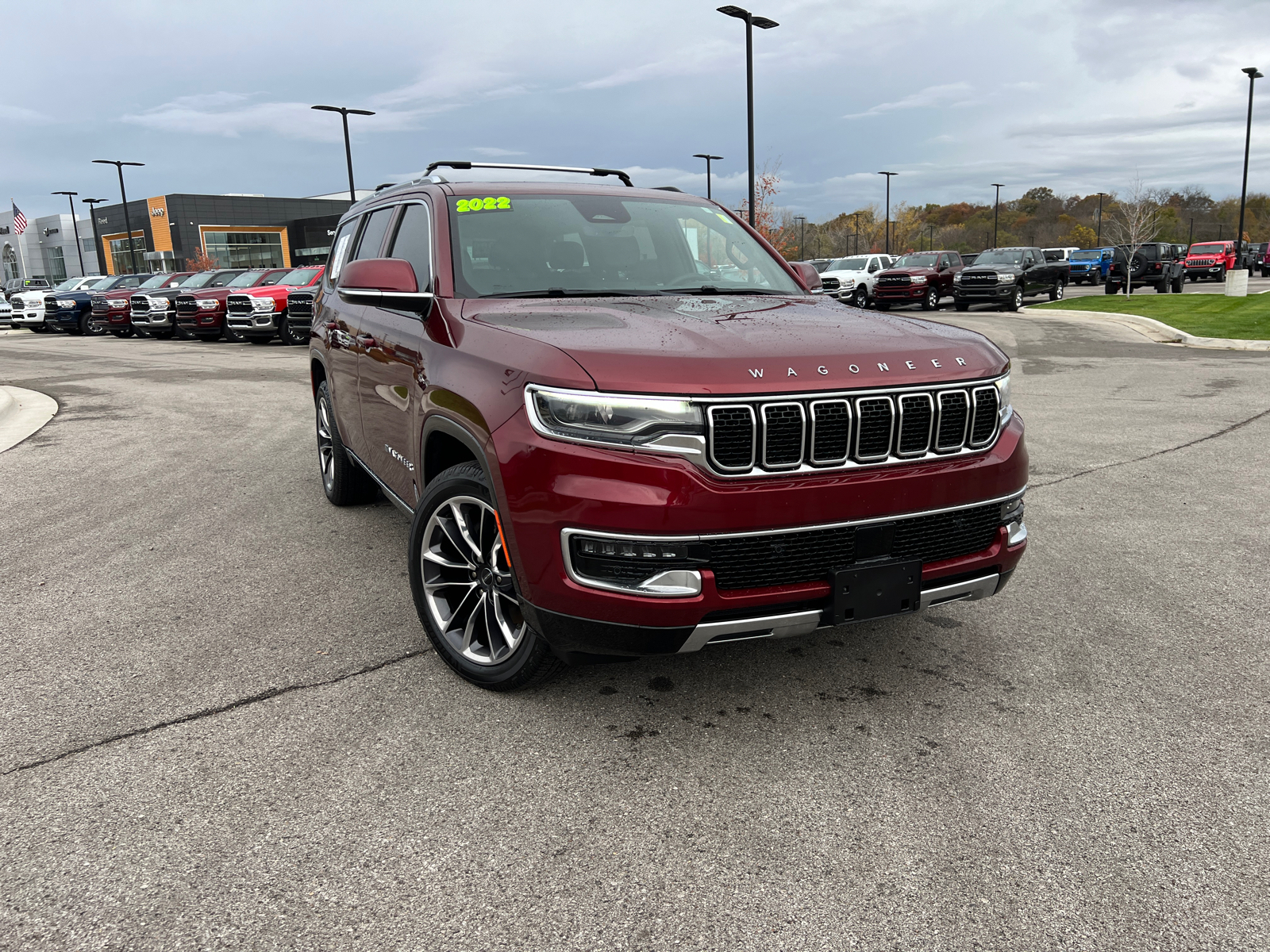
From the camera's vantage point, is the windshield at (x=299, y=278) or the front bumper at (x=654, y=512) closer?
the front bumper at (x=654, y=512)

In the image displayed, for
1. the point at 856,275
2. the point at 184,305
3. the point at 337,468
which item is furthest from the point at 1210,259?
the point at 337,468

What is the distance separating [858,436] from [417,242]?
2.43 m

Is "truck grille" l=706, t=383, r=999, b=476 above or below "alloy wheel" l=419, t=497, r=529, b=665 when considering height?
above

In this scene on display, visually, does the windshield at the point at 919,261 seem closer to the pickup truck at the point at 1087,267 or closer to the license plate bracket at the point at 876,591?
the pickup truck at the point at 1087,267

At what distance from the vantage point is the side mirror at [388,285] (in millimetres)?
3844

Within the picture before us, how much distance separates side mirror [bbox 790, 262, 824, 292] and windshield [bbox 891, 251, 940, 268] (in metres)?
27.6

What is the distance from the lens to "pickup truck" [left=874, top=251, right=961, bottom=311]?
29.7 m

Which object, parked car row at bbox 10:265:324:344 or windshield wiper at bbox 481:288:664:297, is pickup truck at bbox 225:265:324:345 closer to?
parked car row at bbox 10:265:324:344

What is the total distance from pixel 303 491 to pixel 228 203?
89.4 meters

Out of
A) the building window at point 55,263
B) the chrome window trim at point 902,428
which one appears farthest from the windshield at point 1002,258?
the building window at point 55,263

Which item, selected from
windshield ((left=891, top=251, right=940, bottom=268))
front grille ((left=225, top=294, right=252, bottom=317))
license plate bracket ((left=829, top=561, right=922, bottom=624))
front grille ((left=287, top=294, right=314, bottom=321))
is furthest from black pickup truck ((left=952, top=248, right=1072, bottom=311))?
license plate bracket ((left=829, top=561, right=922, bottom=624))

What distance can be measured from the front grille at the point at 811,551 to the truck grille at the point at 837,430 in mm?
209

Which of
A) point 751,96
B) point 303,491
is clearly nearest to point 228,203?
point 751,96

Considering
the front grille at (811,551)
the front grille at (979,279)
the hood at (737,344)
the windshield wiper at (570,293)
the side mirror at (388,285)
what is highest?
the side mirror at (388,285)
